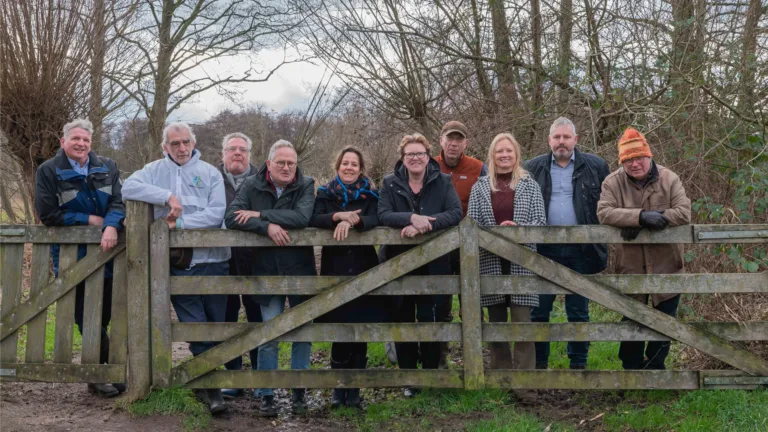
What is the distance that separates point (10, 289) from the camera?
464 cm

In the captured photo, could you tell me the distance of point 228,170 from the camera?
5.48m

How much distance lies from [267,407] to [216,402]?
14.5 inches

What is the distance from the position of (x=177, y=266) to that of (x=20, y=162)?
18.4ft

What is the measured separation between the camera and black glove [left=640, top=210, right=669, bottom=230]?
413 cm

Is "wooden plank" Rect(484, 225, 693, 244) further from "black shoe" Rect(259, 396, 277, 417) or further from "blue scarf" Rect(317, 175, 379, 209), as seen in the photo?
"black shoe" Rect(259, 396, 277, 417)

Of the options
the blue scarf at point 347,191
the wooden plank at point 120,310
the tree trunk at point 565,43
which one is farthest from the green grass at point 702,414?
the tree trunk at point 565,43

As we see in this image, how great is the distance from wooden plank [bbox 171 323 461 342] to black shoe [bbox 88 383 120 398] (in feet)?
2.96

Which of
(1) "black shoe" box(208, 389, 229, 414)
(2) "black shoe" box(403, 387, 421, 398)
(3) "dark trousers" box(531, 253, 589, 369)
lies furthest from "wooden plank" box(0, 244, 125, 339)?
(3) "dark trousers" box(531, 253, 589, 369)

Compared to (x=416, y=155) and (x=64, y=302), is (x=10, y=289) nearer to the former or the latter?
(x=64, y=302)

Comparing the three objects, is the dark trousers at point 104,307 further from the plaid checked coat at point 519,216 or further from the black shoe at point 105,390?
the plaid checked coat at point 519,216

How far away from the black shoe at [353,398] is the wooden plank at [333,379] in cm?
31

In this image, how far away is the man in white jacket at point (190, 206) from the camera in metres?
4.56

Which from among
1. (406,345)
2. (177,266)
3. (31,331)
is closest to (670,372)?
(406,345)

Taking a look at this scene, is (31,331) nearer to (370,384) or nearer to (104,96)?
(370,384)
